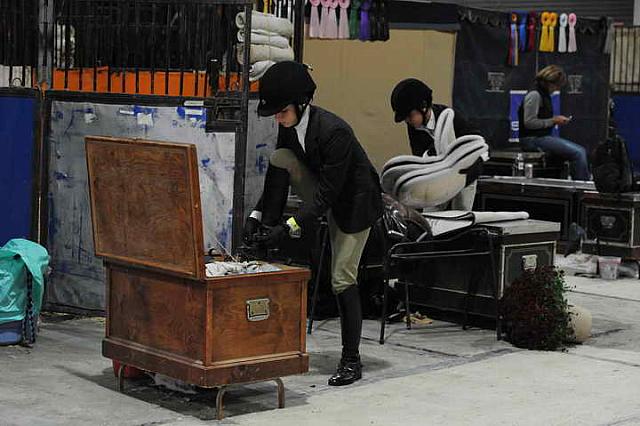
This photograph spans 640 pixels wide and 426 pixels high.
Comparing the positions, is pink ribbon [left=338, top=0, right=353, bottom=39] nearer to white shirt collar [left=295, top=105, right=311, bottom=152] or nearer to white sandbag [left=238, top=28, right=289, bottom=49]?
white sandbag [left=238, top=28, right=289, bottom=49]

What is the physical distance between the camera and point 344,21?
1317cm

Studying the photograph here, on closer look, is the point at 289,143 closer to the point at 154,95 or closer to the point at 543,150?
the point at 154,95

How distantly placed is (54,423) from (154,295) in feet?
2.77

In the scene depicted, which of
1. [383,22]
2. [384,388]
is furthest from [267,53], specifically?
[383,22]

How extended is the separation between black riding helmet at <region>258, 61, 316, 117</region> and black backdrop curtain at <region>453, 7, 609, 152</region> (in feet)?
27.7

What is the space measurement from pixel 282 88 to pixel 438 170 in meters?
2.57

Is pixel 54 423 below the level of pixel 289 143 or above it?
below

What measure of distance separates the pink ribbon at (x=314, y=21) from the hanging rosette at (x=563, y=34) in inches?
176

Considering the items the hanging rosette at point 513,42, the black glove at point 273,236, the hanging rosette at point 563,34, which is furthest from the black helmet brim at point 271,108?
the hanging rosette at point 563,34

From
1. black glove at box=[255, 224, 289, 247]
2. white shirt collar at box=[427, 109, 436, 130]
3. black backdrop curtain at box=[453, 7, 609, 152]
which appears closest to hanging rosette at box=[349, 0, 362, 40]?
black backdrop curtain at box=[453, 7, 609, 152]

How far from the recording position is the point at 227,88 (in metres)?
8.41

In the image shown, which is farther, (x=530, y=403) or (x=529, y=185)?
(x=529, y=185)

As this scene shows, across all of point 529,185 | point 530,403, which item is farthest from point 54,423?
point 529,185

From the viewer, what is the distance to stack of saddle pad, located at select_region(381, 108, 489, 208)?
29.3ft
